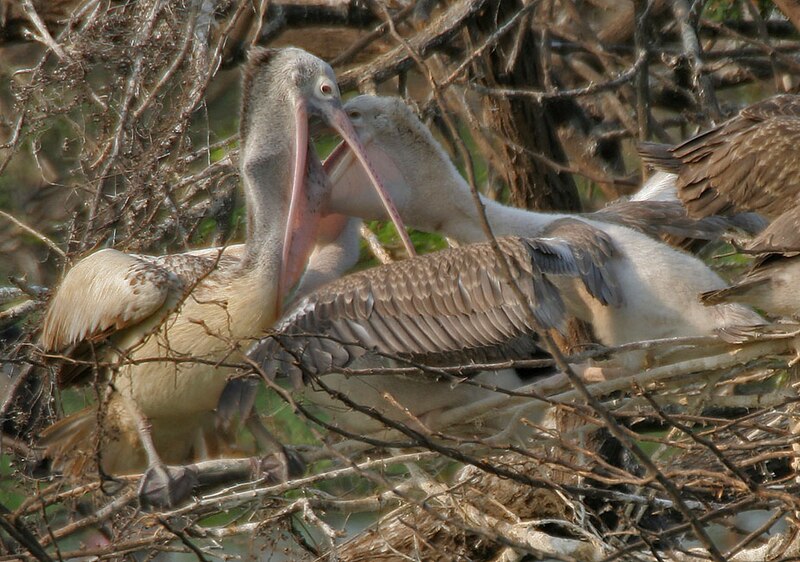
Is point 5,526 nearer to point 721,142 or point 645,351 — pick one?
point 645,351

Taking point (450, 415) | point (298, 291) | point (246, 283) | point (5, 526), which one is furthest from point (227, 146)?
point (5, 526)

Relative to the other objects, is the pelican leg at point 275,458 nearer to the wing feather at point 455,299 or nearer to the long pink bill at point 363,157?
the wing feather at point 455,299

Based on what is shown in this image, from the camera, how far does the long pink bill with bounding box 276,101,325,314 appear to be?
14.6 ft

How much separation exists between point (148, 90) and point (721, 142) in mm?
2102

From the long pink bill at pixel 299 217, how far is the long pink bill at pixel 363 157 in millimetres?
135

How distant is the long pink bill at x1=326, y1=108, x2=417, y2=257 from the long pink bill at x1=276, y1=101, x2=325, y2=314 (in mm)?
135

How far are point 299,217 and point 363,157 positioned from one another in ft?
1.18

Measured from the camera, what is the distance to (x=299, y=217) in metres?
4.53

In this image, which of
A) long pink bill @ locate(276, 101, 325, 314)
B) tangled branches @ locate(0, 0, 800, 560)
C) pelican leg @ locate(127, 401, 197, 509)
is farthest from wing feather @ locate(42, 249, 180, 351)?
pelican leg @ locate(127, 401, 197, 509)

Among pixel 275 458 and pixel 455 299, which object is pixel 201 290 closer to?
pixel 275 458

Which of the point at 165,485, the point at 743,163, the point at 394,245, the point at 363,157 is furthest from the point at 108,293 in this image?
the point at 743,163

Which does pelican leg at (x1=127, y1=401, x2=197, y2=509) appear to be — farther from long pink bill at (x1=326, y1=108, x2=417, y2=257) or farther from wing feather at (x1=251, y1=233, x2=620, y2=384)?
long pink bill at (x1=326, y1=108, x2=417, y2=257)

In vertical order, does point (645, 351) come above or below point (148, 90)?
below

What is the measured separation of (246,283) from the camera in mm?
4320
